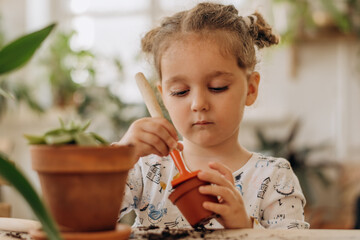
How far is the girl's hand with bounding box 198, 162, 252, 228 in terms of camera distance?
0.75 metres

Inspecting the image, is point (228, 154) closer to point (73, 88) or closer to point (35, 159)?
point (35, 159)

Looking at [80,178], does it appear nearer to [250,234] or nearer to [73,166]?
[73,166]

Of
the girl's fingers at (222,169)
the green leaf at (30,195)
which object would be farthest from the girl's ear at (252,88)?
the green leaf at (30,195)

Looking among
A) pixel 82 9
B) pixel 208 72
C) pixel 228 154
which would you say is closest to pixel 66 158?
pixel 208 72

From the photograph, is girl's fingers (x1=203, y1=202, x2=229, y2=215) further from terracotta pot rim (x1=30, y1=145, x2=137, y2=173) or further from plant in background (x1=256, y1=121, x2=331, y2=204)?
plant in background (x1=256, y1=121, x2=331, y2=204)

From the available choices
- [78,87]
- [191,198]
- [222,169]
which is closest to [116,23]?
[78,87]

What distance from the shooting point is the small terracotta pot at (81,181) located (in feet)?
1.86

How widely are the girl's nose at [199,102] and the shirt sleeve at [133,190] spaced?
295mm

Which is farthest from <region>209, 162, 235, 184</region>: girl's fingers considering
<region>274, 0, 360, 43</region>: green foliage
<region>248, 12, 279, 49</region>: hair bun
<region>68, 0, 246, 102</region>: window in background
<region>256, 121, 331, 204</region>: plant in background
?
<region>68, 0, 246, 102</region>: window in background

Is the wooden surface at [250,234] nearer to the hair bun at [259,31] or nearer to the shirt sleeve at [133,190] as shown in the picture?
the shirt sleeve at [133,190]

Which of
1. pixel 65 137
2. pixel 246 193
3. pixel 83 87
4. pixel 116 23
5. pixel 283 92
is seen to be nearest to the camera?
pixel 65 137

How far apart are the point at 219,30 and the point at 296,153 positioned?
225 centimetres

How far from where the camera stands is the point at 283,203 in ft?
3.74

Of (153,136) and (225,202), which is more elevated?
(153,136)
